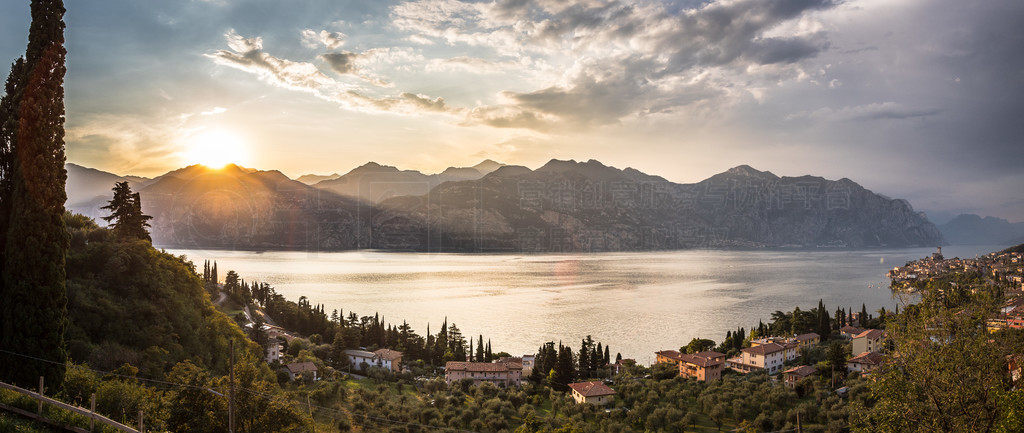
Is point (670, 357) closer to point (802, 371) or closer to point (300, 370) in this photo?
point (802, 371)

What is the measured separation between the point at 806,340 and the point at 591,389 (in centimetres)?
3049

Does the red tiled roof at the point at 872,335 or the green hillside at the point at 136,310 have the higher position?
the green hillside at the point at 136,310

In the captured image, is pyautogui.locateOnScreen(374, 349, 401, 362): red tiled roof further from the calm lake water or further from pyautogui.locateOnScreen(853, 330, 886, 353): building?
pyautogui.locateOnScreen(853, 330, 886, 353): building

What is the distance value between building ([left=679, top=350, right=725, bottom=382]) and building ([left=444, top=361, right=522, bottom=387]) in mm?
13738

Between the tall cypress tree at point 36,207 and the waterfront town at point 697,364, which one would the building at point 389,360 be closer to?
the waterfront town at point 697,364

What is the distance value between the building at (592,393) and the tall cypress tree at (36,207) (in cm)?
2855

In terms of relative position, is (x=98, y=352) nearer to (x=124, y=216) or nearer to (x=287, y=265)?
(x=124, y=216)

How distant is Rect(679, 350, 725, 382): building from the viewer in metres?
43.3

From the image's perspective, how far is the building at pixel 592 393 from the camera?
35.7 m

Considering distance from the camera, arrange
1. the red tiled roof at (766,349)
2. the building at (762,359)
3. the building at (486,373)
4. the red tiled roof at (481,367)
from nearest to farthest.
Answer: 1. the building at (486,373)
2. the red tiled roof at (481,367)
3. the building at (762,359)
4. the red tiled roof at (766,349)

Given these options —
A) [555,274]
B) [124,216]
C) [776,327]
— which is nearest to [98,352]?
[124,216]

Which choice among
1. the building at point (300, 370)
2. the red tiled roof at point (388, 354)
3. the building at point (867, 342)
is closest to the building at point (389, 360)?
the red tiled roof at point (388, 354)

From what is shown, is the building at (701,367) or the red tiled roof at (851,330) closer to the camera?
the building at (701,367)

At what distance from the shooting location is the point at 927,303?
13914 millimetres
